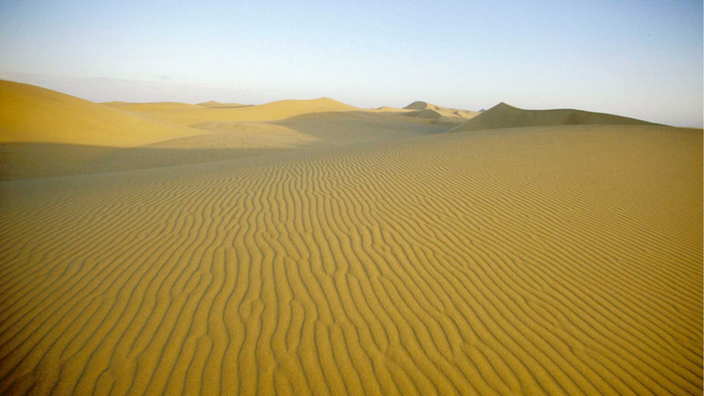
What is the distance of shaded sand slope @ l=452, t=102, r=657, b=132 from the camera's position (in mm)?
20125

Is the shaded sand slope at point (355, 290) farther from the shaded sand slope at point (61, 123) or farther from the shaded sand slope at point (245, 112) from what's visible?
the shaded sand slope at point (245, 112)

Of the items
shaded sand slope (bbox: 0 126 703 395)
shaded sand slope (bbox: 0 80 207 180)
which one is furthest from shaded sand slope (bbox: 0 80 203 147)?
shaded sand slope (bbox: 0 126 703 395)

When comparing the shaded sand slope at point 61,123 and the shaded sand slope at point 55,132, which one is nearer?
the shaded sand slope at point 55,132

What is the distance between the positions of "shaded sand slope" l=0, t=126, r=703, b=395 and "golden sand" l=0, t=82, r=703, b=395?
0.02m

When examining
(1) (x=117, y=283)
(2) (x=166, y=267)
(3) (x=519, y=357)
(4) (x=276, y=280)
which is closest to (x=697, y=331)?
(3) (x=519, y=357)

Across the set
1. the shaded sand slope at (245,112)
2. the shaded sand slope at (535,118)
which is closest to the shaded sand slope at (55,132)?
the shaded sand slope at (245,112)

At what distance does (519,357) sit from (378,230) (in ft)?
7.65

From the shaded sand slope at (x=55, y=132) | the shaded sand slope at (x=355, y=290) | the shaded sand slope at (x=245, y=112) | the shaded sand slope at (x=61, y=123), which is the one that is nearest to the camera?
the shaded sand slope at (x=355, y=290)

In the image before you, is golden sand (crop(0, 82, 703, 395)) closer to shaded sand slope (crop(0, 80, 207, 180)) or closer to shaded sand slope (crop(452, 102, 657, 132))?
shaded sand slope (crop(0, 80, 207, 180))

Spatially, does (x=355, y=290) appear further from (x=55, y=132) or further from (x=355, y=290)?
(x=55, y=132)

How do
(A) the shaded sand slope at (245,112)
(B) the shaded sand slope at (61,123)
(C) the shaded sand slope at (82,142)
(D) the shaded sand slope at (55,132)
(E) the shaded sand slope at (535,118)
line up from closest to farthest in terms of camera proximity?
(D) the shaded sand slope at (55,132), (C) the shaded sand slope at (82,142), (B) the shaded sand slope at (61,123), (E) the shaded sand slope at (535,118), (A) the shaded sand slope at (245,112)

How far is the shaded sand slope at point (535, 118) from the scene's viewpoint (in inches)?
792

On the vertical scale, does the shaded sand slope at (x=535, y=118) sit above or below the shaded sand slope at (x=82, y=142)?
above

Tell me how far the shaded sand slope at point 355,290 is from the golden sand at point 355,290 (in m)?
0.02
